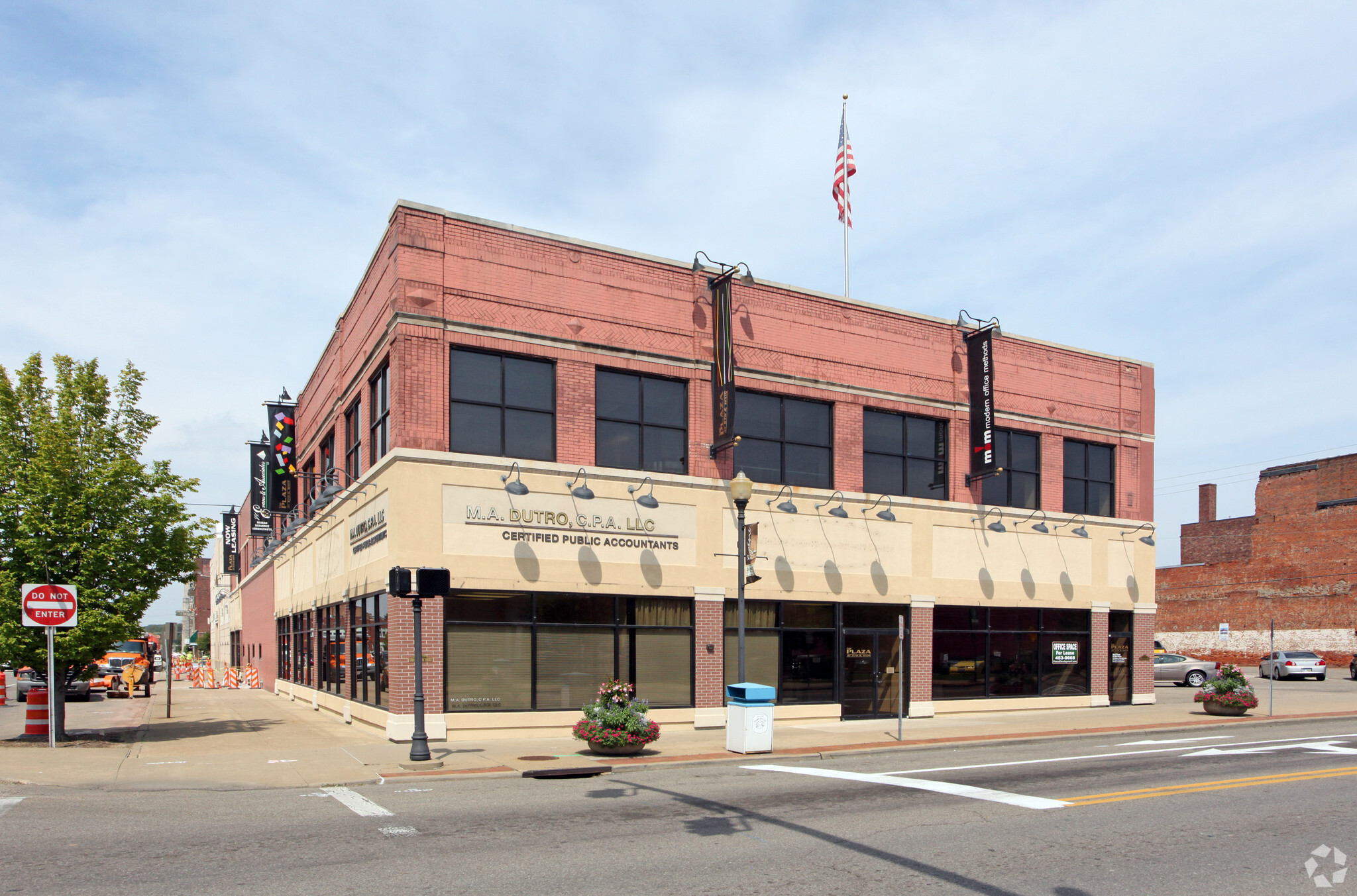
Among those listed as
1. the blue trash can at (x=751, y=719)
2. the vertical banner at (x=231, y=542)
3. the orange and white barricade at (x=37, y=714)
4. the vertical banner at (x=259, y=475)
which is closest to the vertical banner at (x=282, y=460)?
the vertical banner at (x=259, y=475)

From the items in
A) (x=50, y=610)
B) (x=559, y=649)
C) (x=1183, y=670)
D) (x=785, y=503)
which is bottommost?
(x=1183, y=670)

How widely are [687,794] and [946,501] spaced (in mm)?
15072

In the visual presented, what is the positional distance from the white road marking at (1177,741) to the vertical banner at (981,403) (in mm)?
7988

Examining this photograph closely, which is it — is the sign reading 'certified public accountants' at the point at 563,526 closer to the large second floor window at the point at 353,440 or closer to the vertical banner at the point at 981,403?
the large second floor window at the point at 353,440

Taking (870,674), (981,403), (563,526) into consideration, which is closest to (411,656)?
(563,526)

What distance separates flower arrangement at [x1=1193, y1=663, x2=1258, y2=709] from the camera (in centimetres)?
2405

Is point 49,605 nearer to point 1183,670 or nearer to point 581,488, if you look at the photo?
point 581,488

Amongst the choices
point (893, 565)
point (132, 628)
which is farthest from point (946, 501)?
point (132, 628)

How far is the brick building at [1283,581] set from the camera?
49625 mm

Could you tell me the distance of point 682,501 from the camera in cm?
2219

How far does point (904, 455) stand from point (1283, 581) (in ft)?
123

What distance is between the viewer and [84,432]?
19.8 meters

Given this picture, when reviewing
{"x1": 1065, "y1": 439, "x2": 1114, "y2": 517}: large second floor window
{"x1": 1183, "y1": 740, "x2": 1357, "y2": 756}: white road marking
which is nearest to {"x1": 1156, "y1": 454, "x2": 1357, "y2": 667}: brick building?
{"x1": 1065, "y1": 439, "x2": 1114, "y2": 517}: large second floor window

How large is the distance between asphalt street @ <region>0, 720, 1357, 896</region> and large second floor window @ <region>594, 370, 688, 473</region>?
8.16 meters
